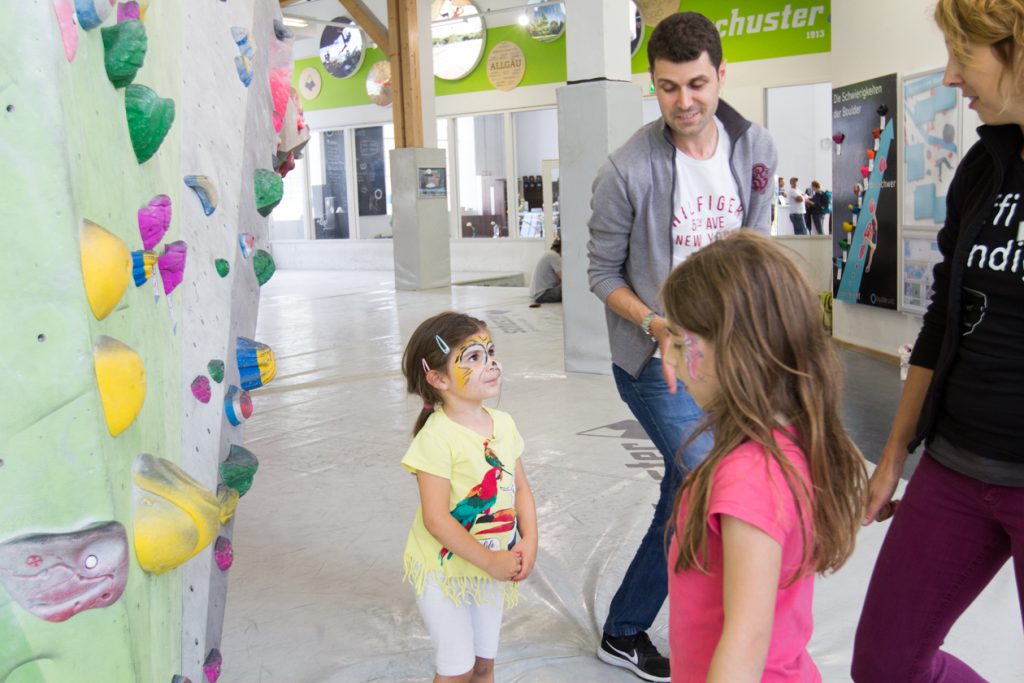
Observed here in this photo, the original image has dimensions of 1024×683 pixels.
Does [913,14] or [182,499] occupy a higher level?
[913,14]

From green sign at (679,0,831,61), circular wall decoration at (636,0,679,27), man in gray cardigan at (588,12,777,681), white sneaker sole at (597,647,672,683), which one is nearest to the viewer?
man in gray cardigan at (588,12,777,681)

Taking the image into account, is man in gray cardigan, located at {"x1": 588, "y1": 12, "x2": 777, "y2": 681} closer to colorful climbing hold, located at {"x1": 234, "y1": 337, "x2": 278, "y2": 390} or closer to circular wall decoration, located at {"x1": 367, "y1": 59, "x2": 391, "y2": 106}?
colorful climbing hold, located at {"x1": 234, "y1": 337, "x2": 278, "y2": 390}

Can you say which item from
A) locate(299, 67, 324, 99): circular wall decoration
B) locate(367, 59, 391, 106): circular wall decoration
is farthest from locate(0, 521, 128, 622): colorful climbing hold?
locate(299, 67, 324, 99): circular wall decoration

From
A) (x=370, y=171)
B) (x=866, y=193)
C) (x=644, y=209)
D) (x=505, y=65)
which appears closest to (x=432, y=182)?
(x=505, y=65)

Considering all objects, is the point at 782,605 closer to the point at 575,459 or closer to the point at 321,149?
the point at 575,459

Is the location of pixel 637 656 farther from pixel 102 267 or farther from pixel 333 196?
pixel 333 196

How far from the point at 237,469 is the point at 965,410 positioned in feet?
3.93

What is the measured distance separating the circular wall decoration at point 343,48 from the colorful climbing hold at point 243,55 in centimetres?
1673

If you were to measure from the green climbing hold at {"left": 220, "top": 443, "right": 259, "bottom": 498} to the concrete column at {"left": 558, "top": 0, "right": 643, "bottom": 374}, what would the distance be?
520cm

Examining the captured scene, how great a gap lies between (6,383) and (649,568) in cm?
178

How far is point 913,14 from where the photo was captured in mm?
6906

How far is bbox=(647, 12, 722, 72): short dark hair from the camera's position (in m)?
2.10

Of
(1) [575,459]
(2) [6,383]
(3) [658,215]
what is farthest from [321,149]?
(2) [6,383]

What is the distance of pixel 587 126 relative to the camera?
6.61 metres
